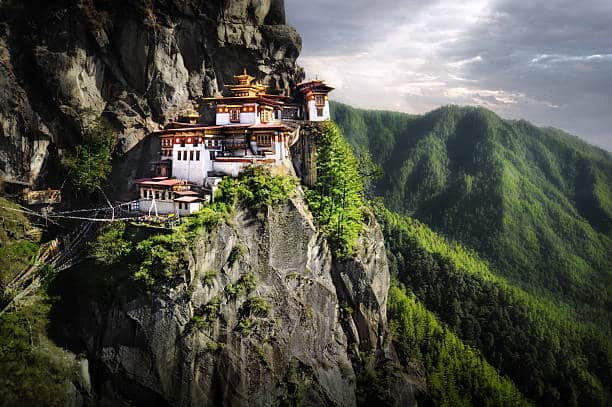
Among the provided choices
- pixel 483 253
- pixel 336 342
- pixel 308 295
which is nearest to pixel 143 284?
pixel 308 295

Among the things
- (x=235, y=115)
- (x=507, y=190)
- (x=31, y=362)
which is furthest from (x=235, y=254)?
(x=507, y=190)

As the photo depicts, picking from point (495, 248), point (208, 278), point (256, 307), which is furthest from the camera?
point (495, 248)

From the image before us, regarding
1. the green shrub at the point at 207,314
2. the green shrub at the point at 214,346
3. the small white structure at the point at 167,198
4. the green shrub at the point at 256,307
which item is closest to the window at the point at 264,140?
the small white structure at the point at 167,198

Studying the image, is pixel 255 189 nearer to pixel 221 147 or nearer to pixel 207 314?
pixel 221 147

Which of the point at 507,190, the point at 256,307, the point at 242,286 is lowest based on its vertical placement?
the point at 256,307

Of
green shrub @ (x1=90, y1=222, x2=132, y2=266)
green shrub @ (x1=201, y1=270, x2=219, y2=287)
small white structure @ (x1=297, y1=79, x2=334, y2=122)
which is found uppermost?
small white structure @ (x1=297, y1=79, x2=334, y2=122)

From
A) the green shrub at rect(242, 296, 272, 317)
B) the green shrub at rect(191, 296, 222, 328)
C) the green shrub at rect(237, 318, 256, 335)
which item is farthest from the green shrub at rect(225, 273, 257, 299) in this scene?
the green shrub at rect(237, 318, 256, 335)

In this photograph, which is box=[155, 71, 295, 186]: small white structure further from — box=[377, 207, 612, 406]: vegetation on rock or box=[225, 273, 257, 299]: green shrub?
box=[377, 207, 612, 406]: vegetation on rock
